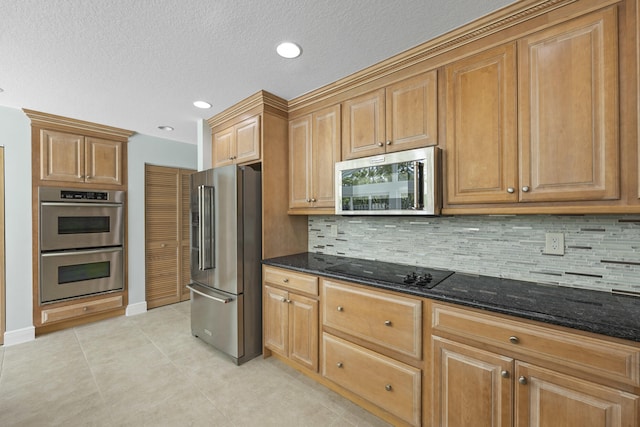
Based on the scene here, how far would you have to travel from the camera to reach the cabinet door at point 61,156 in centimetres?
304

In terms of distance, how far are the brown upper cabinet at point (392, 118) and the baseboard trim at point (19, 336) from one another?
3810 millimetres

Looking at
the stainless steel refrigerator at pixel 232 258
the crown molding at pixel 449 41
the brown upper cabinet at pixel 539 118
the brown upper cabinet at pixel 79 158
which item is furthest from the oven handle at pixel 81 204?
the brown upper cabinet at pixel 539 118

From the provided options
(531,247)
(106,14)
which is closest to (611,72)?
(531,247)

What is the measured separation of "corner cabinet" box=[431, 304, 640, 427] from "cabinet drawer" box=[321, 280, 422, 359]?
12 centimetres

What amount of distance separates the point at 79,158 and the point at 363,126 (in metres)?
3.38

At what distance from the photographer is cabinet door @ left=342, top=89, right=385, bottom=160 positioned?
207 cm

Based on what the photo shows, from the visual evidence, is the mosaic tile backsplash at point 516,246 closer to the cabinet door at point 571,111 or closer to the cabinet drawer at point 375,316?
the cabinet door at point 571,111

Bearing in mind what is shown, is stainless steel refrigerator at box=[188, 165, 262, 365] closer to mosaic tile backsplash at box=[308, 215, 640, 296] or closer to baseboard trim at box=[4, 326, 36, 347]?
mosaic tile backsplash at box=[308, 215, 640, 296]

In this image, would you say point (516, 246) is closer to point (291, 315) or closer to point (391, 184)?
point (391, 184)

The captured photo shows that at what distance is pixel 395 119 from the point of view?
199 centimetres

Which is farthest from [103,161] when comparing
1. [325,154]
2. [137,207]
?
[325,154]

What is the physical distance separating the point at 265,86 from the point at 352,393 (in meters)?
2.52

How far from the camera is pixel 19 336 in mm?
2893

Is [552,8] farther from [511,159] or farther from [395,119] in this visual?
[395,119]
